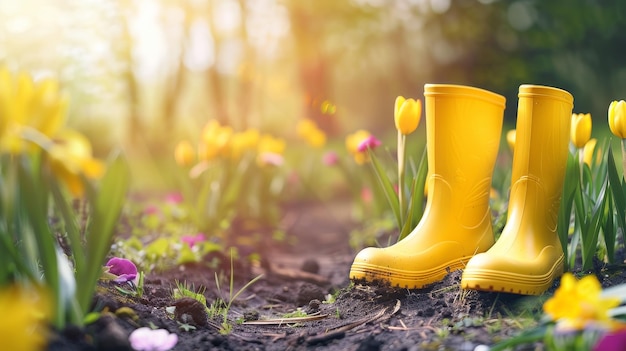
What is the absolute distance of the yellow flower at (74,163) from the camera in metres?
1.01

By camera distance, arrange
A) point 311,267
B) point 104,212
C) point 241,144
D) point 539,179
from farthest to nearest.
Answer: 1. point 241,144
2. point 311,267
3. point 539,179
4. point 104,212

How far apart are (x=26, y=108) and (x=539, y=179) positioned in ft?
4.32

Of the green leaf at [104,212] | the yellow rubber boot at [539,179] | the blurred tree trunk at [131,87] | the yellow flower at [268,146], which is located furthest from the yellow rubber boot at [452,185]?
the blurred tree trunk at [131,87]

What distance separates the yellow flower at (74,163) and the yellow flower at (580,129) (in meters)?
1.52

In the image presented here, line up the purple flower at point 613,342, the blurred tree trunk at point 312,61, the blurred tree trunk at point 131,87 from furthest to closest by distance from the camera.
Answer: the blurred tree trunk at point 312,61
the blurred tree trunk at point 131,87
the purple flower at point 613,342

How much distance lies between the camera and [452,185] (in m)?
1.82

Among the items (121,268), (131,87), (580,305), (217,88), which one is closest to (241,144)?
(121,268)

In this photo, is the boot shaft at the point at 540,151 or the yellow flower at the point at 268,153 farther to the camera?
the yellow flower at the point at 268,153

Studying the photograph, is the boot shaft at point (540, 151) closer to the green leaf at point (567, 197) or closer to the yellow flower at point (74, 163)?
the green leaf at point (567, 197)

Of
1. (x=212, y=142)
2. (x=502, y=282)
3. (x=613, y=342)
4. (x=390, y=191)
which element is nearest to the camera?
(x=613, y=342)

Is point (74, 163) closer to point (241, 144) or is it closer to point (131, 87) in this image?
point (241, 144)

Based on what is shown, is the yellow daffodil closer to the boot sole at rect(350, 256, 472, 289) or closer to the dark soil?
the dark soil

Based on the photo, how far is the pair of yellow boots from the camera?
5.41 feet

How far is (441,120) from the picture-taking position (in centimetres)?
180
